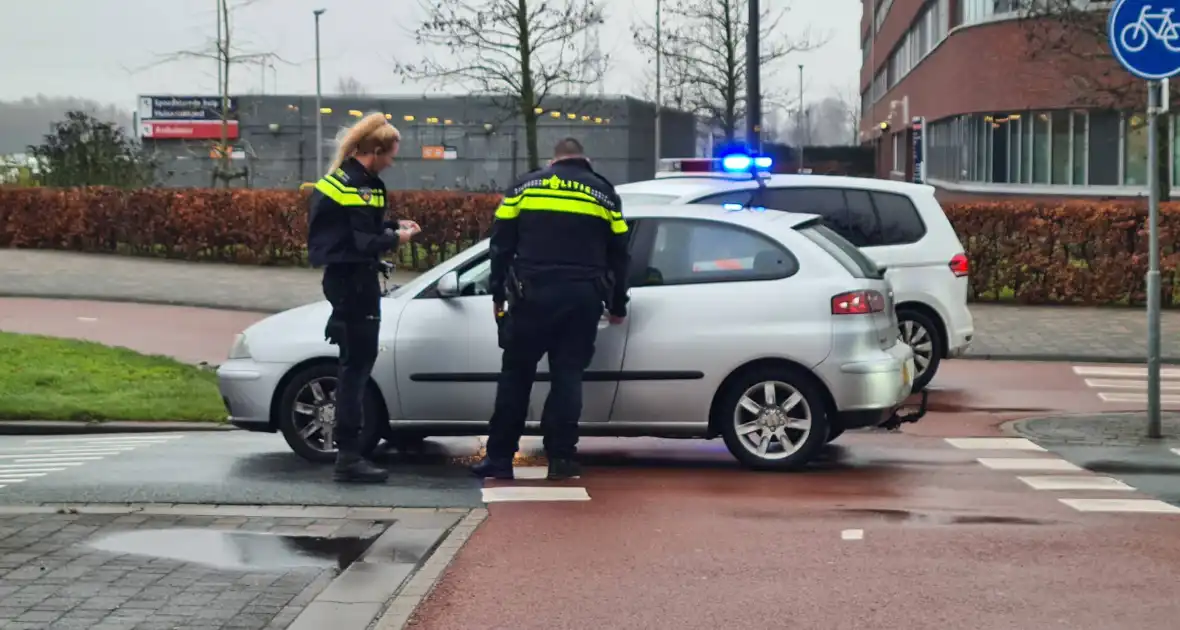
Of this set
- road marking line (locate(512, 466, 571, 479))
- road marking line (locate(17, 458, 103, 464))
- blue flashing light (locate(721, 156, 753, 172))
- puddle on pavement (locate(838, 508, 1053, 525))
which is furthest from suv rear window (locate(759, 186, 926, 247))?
road marking line (locate(17, 458, 103, 464))

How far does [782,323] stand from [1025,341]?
312 inches

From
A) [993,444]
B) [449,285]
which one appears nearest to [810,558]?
[449,285]

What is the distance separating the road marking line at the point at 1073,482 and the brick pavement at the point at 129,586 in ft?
11.7

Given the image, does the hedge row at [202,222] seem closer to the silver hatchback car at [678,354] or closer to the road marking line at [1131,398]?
the road marking line at [1131,398]

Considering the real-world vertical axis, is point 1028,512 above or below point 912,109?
below

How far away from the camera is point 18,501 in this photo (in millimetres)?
7703

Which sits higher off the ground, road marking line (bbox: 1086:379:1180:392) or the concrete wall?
the concrete wall

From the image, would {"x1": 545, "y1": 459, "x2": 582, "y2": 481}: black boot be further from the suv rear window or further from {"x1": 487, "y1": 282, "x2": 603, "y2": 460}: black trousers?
the suv rear window

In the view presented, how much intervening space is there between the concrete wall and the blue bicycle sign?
127 feet

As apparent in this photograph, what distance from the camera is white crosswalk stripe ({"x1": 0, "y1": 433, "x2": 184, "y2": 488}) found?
8.78 metres

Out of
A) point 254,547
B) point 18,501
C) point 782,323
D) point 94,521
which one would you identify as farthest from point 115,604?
point 782,323

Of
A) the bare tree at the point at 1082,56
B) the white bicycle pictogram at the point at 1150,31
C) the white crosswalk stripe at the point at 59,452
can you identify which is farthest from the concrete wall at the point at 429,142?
the white bicycle pictogram at the point at 1150,31

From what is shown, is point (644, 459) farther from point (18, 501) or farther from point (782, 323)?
point (18, 501)

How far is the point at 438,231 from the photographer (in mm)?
23547
